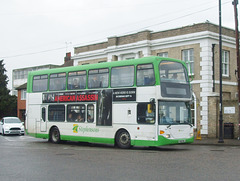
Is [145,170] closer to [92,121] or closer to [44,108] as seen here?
[92,121]

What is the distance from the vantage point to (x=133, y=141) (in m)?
18.2

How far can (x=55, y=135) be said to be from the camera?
22.6m

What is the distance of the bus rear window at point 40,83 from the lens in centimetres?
2297

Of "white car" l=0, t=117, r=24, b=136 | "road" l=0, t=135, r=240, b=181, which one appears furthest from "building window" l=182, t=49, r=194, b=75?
"road" l=0, t=135, r=240, b=181

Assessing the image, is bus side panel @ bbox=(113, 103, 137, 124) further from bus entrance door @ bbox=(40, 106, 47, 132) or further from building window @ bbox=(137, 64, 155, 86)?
bus entrance door @ bbox=(40, 106, 47, 132)

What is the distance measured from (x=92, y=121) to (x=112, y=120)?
4.73 feet

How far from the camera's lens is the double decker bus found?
17453 mm

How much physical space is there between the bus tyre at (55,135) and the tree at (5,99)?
3860 centimetres

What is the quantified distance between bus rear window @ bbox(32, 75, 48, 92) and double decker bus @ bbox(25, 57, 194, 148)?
0.19 ft

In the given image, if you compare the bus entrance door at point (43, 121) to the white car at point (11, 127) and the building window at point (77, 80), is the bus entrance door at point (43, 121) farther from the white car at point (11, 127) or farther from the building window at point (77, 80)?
the white car at point (11, 127)

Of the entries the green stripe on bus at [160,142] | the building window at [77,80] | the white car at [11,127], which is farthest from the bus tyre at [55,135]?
the white car at [11,127]

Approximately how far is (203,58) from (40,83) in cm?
1178

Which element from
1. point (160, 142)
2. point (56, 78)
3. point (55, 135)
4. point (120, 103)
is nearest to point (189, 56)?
point (56, 78)

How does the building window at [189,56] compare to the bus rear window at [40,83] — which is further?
the building window at [189,56]
